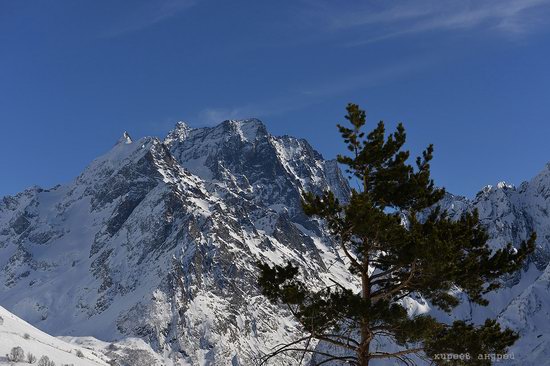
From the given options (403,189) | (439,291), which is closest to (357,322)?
(439,291)

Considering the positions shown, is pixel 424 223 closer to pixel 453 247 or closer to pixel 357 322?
pixel 453 247

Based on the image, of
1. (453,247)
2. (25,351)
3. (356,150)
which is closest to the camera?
(453,247)

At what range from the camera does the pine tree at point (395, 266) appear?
25.4 metres

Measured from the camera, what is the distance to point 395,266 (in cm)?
2656

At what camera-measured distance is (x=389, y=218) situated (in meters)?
25.4

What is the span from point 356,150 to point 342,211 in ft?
10.4

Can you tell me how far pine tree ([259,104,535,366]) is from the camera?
25.4 meters

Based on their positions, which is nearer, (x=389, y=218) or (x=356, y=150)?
(x=389, y=218)

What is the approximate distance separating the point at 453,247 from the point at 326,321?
5789 millimetres

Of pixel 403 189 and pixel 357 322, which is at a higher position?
pixel 403 189

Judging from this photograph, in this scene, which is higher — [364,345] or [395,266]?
[395,266]

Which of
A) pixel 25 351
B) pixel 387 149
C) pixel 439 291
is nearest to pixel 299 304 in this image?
pixel 439 291

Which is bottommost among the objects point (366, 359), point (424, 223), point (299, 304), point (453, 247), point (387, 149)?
point (366, 359)

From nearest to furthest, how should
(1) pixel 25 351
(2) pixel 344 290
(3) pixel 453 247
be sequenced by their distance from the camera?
(3) pixel 453 247, (2) pixel 344 290, (1) pixel 25 351
